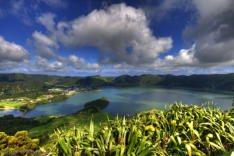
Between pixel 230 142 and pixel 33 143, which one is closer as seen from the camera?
pixel 230 142

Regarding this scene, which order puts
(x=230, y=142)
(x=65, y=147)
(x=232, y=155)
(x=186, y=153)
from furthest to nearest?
(x=65, y=147)
(x=230, y=142)
(x=186, y=153)
(x=232, y=155)

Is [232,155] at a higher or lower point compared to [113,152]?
higher

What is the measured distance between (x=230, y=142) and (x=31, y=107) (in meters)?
184

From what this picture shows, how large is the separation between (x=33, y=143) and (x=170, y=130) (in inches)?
487

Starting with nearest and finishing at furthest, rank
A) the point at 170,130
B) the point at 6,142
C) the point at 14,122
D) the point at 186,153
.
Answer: the point at 186,153, the point at 170,130, the point at 6,142, the point at 14,122

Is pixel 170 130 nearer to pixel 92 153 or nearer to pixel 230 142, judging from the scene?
pixel 230 142

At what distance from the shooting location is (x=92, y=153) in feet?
5.90

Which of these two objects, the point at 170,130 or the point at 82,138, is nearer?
the point at 82,138

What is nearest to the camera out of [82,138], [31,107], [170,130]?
[82,138]

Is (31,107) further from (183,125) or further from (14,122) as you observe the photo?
(183,125)

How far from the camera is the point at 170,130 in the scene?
96.7 inches

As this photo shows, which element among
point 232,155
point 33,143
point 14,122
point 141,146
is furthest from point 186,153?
point 14,122

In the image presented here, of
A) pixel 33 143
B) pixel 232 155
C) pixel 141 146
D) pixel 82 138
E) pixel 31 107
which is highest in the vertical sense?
pixel 232 155

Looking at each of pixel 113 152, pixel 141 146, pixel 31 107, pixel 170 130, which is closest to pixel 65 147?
pixel 113 152
